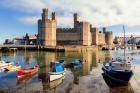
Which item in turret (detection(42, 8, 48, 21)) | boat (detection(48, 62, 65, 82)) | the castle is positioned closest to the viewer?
boat (detection(48, 62, 65, 82))

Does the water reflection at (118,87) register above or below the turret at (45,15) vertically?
below

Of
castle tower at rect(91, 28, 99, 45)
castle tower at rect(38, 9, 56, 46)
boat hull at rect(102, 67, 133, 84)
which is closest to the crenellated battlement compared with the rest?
castle tower at rect(38, 9, 56, 46)

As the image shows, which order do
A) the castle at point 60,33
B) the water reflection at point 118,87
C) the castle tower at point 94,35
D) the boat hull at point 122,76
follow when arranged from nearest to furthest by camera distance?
the water reflection at point 118,87 < the boat hull at point 122,76 < the castle at point 60,33 < the castle tower at point 94,35

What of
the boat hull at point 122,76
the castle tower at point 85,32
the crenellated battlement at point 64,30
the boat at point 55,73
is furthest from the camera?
the crenellated battlement at point 64,30

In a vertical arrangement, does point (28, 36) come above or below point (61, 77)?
above

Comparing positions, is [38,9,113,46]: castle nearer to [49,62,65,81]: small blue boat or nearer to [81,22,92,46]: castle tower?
[81,22,92,46]: castle tower

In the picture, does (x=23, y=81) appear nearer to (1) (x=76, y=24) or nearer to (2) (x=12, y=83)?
(2) (x=12, y=83)

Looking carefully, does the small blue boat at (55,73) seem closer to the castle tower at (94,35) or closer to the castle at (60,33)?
the castle at (60,33)

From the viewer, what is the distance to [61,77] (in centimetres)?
2750

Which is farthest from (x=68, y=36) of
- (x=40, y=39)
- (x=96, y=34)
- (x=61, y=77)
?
(x=61, y=77)

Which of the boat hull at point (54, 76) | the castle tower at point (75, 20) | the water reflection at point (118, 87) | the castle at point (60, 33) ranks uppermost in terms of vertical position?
the castle tower at point (75, 20)

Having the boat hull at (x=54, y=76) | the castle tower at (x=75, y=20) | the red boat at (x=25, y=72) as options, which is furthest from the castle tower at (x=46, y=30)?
the boat hull at (x=54, y=76)

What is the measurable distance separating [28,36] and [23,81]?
94.8 meters

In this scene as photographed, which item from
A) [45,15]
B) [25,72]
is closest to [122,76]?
[25,72]
